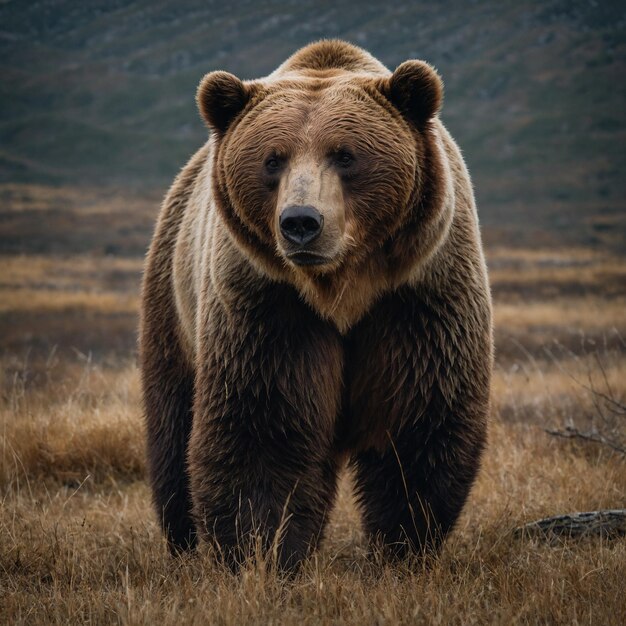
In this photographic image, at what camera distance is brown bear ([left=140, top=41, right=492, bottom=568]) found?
3713 mm

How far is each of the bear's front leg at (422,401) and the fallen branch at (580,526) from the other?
0.70 meters

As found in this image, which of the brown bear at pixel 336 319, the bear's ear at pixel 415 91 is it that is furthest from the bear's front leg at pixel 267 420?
the bear's ear at pixel 415 91

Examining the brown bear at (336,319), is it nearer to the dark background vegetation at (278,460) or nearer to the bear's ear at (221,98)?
the bear's ear at (221,98)

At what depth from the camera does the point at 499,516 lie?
5258 mm

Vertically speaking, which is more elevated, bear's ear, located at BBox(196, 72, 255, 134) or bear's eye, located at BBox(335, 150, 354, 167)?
bear's ear, located at BBox(196, 72, 255, 134)

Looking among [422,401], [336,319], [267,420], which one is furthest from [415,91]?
[267,420]

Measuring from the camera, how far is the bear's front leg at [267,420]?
3918 mm

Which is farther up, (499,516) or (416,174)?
(416,174)

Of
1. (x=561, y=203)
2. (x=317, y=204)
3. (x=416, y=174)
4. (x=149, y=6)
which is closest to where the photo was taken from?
(x=317, y=204)

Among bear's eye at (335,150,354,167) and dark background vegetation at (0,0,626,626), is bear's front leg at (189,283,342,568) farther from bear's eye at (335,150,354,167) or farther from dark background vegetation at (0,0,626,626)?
bear's eye at (335,150,354,167)

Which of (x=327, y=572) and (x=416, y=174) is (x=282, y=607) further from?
(x=416, y=174)

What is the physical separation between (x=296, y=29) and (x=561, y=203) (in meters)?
110

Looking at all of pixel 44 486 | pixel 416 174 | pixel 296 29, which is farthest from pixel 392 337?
pixel 296 29

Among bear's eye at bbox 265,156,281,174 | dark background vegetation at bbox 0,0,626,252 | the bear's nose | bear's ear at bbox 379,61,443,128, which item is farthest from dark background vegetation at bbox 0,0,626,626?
bear's ear at bbox 379,61,443,128
